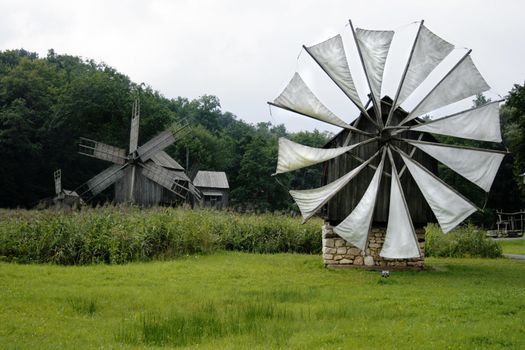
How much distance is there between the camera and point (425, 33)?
17.8m

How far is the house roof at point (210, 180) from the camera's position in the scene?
53.9 meters

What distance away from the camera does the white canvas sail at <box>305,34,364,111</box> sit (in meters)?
18.0

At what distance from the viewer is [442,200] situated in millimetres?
16578

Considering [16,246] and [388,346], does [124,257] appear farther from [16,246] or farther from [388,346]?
[388,346]

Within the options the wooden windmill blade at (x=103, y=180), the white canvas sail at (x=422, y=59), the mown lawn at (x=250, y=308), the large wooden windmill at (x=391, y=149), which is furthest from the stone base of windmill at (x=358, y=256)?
the wooden windmill blade at (x=103, y=180)

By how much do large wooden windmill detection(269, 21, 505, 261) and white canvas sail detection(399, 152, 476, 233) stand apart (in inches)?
1.1

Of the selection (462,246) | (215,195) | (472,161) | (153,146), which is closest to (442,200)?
(472,161)

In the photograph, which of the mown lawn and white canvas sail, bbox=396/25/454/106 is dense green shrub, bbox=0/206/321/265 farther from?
white canvas sail, bbox=396/25/454/106

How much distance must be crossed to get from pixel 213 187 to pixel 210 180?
1.10 meters

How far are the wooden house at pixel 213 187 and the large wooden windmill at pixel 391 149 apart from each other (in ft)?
115

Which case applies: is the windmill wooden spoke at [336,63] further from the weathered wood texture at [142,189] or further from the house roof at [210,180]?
the house roof at [210,180]

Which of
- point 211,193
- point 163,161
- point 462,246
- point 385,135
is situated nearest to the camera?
point 385,135

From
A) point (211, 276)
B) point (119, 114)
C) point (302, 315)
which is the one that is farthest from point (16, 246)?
point (119, 114)

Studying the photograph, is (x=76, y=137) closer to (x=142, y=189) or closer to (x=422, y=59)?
(x=142, y=189)
